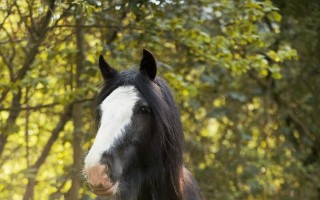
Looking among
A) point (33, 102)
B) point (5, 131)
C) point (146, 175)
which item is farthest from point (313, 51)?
point (146, 175)

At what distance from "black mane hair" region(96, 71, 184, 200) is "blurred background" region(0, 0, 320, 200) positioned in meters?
1.23

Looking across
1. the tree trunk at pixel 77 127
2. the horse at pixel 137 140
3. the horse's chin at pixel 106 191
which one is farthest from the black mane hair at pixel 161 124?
the tree trunk at pixel 77 127

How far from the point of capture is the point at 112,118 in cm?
357

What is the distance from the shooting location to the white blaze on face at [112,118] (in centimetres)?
336

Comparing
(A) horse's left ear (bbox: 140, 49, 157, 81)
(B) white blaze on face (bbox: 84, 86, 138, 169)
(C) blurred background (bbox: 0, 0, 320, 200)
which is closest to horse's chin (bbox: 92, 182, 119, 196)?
(B) white blaze on face (bbox: 84, 86, 138, 169)

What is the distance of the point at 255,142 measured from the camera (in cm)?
971

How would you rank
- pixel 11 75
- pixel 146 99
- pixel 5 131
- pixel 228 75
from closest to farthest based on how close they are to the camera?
pixel 146 99 < pixel 5 131 < pixel 11 75 < pixel 228 75

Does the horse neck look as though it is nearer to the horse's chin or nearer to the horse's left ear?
the horse's chin

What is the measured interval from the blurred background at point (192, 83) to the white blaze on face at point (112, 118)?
1409 millimetres

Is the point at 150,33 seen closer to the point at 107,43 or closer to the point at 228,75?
the point at 107,43

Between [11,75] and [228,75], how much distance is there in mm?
3473

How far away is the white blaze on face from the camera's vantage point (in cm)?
336

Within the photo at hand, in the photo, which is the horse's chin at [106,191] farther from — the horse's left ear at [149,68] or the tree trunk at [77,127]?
the tree trunk at [77,127]

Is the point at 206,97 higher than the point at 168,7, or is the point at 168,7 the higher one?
the point at 168,7
